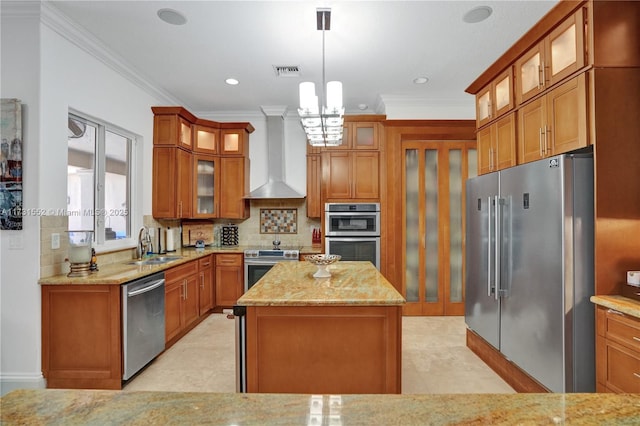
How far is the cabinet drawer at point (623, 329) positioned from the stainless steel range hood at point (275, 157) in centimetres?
382

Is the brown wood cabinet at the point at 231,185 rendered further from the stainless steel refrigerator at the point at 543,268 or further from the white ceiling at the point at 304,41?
the stainless steel refrigerator at the point at 543,268

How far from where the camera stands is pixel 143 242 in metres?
4.11

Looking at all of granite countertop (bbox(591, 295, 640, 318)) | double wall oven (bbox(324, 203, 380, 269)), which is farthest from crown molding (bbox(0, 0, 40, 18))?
granite countertop (bbox(591, 295, 640, 318))

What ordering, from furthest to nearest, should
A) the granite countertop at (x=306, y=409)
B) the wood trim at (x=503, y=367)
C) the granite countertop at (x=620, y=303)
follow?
the wood trim at (x=503, y=367), the granite countertop at (x=620, y=303), the granite countertop at (x=306, y=409)

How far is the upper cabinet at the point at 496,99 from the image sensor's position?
286 cm

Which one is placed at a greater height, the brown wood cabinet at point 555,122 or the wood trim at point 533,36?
the wood trim at point 533,36

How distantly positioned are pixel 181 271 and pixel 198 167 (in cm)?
170

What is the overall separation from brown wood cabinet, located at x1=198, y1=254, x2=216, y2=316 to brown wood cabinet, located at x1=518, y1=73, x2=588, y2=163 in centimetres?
367

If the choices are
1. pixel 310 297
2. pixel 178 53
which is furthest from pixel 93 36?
pixel 310 297

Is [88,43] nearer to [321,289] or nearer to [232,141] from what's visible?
[232,141]

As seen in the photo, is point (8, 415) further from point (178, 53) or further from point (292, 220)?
point (292, 220)

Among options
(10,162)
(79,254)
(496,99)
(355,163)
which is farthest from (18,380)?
(496,99)

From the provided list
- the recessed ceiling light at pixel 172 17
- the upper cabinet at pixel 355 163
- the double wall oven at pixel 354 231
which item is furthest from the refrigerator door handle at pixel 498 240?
the recessed ceiling light at pixel 172 17

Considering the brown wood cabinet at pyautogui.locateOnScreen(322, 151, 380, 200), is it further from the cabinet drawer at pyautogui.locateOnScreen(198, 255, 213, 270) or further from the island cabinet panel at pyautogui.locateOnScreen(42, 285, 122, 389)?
the island cabinet panel at pyautogui.locateOnScreen(42, 285, 122, 389)
